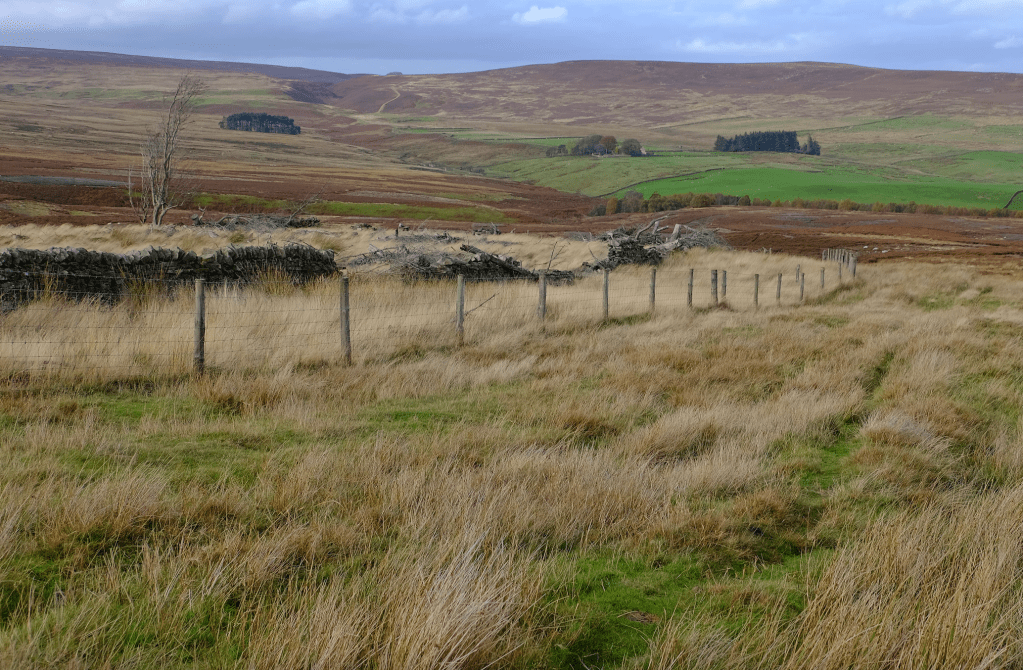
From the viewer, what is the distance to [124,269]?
13.3 metres

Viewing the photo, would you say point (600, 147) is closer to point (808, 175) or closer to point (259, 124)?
point (808, 175)

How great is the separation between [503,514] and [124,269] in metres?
11.3

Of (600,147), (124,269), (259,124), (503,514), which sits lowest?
(503,514)

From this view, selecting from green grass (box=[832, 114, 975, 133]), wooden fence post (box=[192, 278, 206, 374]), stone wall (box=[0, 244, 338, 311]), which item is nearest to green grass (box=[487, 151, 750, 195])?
green grass (box=[832, 114, 975, 133])

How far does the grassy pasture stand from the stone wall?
2.65m

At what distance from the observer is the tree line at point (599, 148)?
138500 millimetres

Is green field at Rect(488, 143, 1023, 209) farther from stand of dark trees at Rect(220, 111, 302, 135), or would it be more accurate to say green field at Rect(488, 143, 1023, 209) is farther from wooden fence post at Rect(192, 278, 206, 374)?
wooden fence post at Rect(192, 278, 206, 374)

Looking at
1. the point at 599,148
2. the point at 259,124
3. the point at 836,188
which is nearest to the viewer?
the point at 836,188

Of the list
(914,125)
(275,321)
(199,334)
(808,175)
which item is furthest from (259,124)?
(199,334)

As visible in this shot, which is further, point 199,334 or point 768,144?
point 768,144

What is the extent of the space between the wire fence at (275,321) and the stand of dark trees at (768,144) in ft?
465

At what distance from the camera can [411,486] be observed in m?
5.02

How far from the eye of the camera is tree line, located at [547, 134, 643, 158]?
138500 mm

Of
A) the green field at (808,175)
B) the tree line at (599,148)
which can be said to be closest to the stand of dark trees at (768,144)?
the green field at (808,175)
